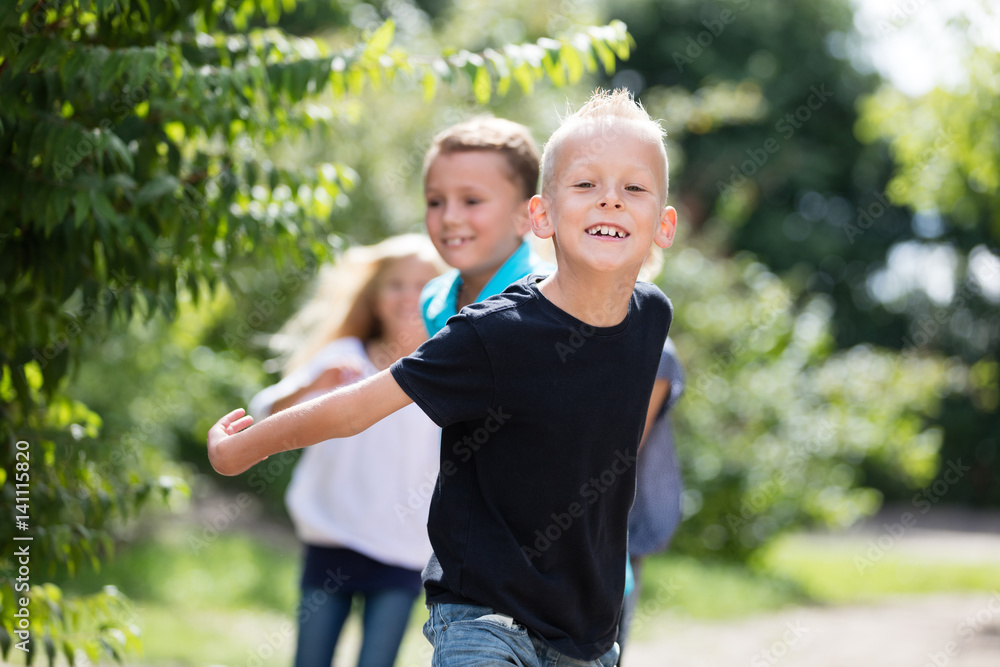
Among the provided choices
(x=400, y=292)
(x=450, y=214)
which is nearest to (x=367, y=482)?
(x=400, y=292)

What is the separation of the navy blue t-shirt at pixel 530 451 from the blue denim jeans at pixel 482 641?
0.9 inches

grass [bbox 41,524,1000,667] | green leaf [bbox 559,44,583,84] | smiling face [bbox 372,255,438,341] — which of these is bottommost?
grass [bbox 41,524,1000,667]

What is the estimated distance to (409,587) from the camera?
3779 millimetres

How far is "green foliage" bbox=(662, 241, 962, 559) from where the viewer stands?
11422 mm

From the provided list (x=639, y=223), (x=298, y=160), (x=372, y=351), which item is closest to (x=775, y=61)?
(x=298, y=160)

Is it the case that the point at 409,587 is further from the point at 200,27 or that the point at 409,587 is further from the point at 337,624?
the point at 200,27

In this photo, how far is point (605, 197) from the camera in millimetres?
2035

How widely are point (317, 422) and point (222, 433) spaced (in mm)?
217

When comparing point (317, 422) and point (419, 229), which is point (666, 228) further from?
point (419, 229)

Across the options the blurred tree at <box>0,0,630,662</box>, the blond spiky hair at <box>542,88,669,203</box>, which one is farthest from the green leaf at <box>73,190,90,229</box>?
the blond spiky hair at <box>542,88,669,203</box>

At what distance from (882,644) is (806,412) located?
179 inches

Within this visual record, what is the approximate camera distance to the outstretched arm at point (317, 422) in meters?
1.95

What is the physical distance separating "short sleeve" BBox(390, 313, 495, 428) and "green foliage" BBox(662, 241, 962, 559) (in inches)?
382

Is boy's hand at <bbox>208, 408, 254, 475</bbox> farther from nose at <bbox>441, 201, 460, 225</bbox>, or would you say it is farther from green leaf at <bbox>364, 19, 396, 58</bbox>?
green leaf at <bbox>364, 19, 396, 58</bbox>
